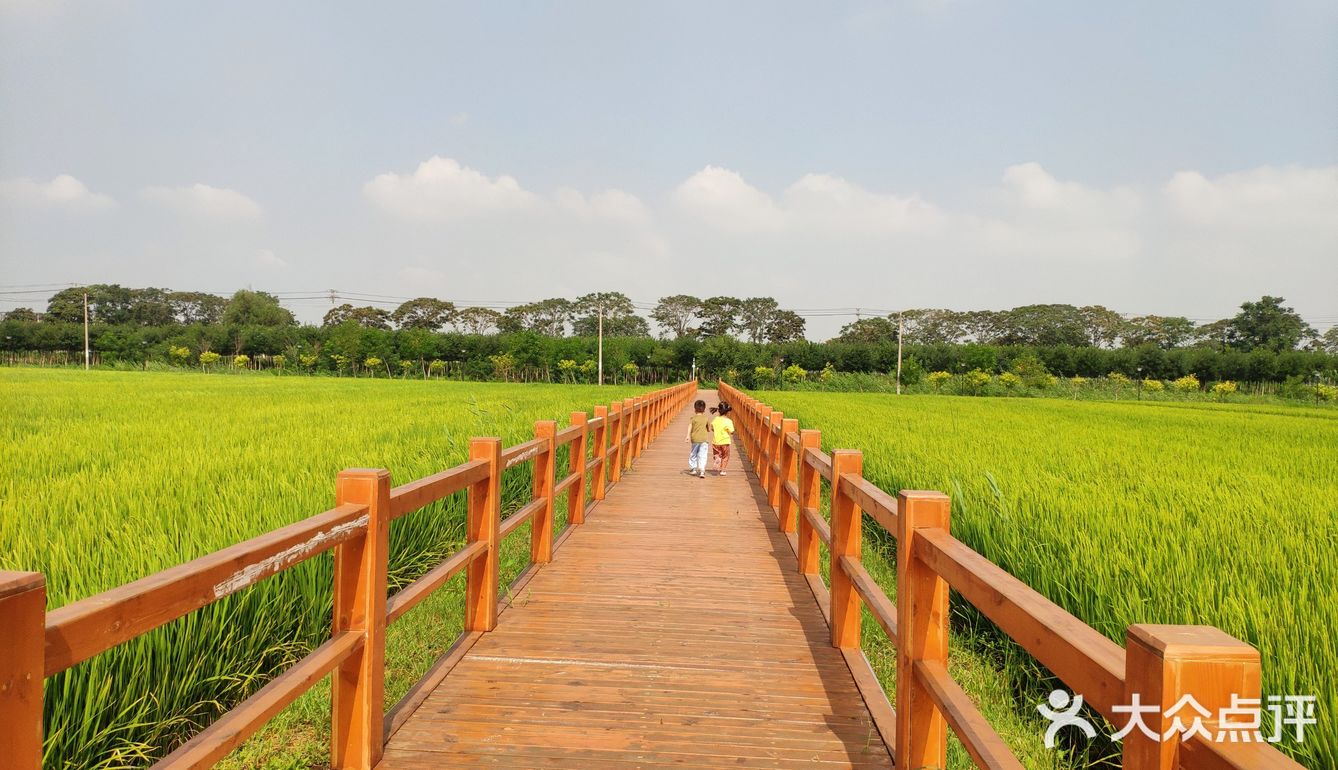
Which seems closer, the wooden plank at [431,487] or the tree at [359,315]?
the wooden plank at [431,487]

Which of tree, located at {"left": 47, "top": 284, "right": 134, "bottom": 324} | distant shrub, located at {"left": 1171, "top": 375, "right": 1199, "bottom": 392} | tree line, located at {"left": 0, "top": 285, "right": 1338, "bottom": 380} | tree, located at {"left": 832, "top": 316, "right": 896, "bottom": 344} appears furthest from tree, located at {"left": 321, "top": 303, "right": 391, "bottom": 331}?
distant shrub, located at {"left": 1171, "top": 375, "right": 1199, "bottom": 392}

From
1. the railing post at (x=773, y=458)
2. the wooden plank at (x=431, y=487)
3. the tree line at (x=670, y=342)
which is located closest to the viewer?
the wooden plank at (x=431, y=487)

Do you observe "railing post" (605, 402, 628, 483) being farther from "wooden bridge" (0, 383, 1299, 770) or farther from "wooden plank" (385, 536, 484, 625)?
"wooden plank" (385, 536, 484, 625)

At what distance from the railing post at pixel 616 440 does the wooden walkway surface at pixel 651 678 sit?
11.5 feet

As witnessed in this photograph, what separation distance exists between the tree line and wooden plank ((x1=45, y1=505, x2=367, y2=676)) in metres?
57.3

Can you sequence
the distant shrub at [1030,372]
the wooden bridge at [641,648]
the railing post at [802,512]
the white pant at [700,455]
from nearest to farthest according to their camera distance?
the wooden bridge at [641,648] < the railing post at [802,512] < the white pant at [700,455] < the distant shrub at [1030,372]

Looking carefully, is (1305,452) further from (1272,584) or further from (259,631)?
(259,631)

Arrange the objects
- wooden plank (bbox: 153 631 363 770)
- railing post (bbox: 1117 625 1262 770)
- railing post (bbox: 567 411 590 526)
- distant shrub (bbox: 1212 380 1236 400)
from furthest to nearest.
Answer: distant shrub (bbox: 1212 380 1236 400) < railing post (bbox: 567 411 590 526) < wooden plank (bbox: 153 631 363 770) < railing post (bbox: 1117 625 1262 770)

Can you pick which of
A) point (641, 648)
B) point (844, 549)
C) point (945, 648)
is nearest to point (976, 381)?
point (844, 549)

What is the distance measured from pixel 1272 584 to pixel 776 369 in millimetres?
58806

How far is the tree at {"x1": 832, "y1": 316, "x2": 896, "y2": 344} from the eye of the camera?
9281cm

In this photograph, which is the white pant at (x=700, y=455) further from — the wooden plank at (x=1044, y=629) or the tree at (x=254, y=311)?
the tree at (x=254, y=311)

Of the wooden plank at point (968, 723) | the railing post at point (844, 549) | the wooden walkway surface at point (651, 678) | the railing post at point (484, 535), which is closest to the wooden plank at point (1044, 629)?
the wooden plank at point (968, 723)

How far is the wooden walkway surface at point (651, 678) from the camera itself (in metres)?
Result: 2.91
